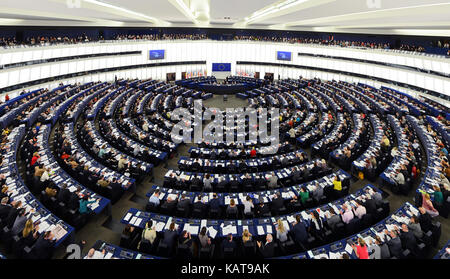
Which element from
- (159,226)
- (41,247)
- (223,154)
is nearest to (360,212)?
(159,226)

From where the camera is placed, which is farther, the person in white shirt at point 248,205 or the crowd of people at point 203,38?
the crowd of people at point 203,38

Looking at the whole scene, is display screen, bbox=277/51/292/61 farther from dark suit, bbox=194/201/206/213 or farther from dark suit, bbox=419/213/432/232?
dark suit, bbox=194/201/206/213

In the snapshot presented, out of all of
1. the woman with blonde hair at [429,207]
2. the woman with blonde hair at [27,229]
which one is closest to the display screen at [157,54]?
the woman with blonde hair at [27,229]

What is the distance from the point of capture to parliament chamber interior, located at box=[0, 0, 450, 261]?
324 inches

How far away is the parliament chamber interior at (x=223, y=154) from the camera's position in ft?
27.0

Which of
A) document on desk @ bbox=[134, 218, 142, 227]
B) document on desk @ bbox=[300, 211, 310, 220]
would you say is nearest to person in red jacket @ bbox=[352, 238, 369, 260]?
document on desk @ bbox=[300, 211, 310, 220]

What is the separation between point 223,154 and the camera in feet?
48.1

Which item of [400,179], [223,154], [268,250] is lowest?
[268,250]

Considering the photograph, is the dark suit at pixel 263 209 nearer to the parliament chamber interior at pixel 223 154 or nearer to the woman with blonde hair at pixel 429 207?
the parliament chamber interior at pixel 223 154

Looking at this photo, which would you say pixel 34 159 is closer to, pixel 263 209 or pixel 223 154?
pixel 223 154

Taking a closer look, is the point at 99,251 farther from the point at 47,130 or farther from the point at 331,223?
the point at 47,130
